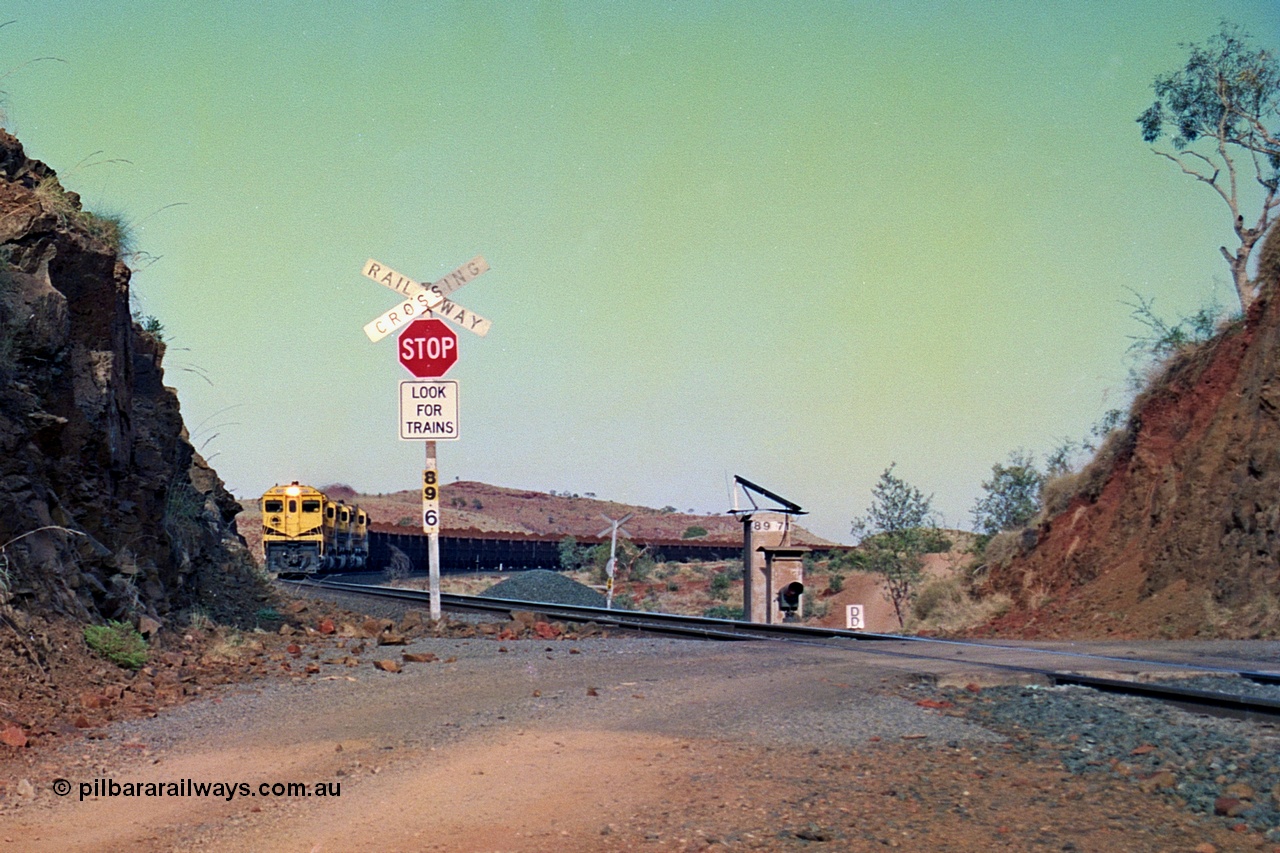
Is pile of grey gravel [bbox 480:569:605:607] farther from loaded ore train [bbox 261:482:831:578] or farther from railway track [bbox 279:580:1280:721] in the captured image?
railway track [bbox 279:580:1280:721]

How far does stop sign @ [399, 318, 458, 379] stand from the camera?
54.6 ft

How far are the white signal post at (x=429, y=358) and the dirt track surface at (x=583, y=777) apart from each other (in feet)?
21.4

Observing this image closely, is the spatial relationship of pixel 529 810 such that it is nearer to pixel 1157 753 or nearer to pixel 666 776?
pixel 666 776

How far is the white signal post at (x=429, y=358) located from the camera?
16500mm

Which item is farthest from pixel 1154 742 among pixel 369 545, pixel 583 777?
pixel 369 545

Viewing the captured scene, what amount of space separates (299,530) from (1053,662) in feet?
118

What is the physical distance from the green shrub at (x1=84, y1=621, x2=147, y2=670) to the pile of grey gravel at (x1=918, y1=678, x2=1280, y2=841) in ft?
22.6

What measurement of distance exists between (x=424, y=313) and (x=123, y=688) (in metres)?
8.29

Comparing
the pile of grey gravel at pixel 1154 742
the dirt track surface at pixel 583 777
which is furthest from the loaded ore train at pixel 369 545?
the pile of grey gravel at pixel 1154 742

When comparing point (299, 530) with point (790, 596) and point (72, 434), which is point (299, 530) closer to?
point (790, 596)

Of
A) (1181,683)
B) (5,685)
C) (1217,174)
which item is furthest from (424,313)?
(1217,174)

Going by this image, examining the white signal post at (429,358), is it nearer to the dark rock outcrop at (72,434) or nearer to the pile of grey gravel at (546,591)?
the dark rock outcrop at (72,434)

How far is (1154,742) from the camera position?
7504 millimetres

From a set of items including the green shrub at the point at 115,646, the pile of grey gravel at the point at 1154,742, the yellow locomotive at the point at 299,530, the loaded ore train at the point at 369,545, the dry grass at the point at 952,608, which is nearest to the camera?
the pile of grey gravel at the point at 1154,742
